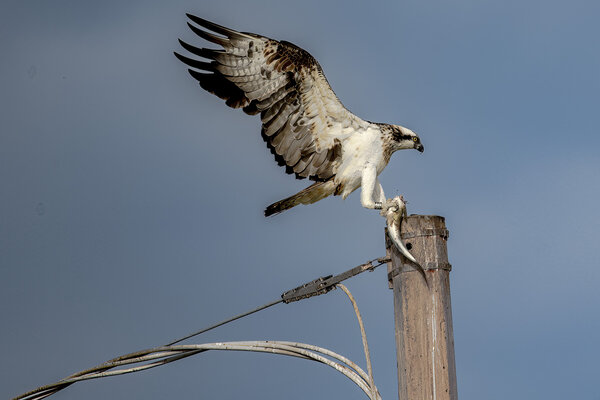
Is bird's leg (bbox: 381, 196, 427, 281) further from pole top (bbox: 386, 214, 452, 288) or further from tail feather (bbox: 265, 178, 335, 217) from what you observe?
tail feather (bbox: 265, 178, 335, 217)

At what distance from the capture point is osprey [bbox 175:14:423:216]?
728cm

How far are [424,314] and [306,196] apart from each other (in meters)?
2.58

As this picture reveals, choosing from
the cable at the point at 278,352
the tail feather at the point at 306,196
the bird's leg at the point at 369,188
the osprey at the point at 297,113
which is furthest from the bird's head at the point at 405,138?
the cable at the point at 278,352

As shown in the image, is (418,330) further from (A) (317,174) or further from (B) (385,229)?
(A) (317,174)

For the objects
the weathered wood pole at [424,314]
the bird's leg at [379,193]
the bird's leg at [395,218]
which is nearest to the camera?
the weathered wood pole at [424,314]

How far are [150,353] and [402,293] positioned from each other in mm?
2136

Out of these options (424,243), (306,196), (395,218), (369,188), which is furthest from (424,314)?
(306,196)

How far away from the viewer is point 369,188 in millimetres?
7074

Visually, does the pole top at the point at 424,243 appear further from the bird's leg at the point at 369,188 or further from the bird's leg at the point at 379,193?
the bird's leg at the point at 379,193

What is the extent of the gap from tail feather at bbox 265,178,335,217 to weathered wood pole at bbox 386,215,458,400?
2129mm

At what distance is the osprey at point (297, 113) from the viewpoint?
7.28 metres

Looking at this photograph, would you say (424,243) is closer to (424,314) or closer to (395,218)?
(395,218)

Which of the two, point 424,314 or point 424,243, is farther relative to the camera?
point 424,243

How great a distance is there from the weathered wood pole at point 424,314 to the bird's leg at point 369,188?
1.49 meters
